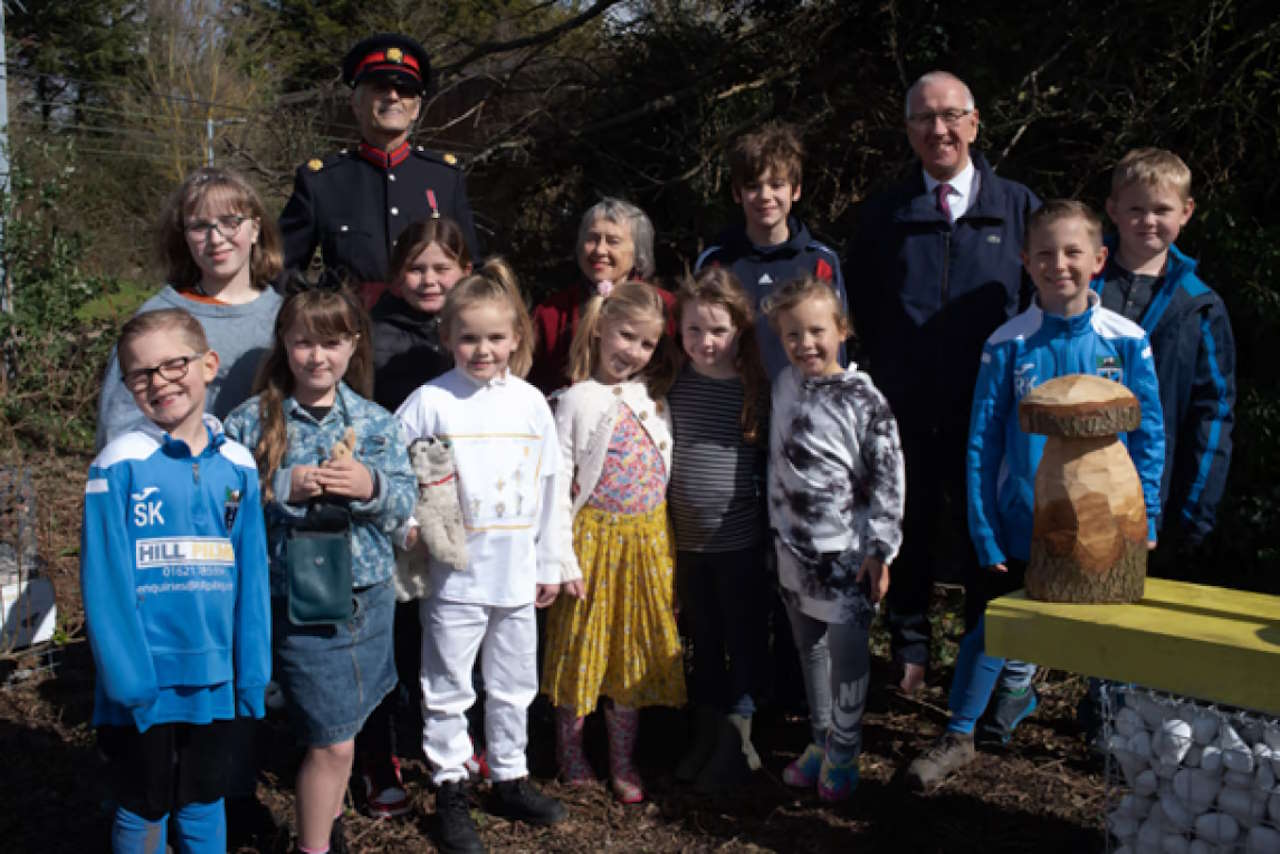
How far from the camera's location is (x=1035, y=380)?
137 inches

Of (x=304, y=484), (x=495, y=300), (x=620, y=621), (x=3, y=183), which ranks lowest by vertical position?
(x=620, y=621)

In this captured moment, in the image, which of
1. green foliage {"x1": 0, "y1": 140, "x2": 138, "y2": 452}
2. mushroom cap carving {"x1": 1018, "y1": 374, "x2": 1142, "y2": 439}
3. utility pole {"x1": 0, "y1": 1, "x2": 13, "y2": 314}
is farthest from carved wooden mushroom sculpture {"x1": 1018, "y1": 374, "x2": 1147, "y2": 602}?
utility pole {"x1": 0, "y1": 1, "x2": 13, "y2": 314}

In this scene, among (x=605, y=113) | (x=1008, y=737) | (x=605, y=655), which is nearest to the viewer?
(x=605, y=655)

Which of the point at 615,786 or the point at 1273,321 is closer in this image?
the point at 615,786

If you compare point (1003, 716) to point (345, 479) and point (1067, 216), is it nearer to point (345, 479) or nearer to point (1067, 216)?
point (1067, 216)

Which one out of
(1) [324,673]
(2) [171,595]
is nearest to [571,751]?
(1) [324,673]

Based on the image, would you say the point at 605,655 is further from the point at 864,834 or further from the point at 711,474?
the point at 864,834

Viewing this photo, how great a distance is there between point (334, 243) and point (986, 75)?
3.35 metres

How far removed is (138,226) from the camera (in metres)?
18.4

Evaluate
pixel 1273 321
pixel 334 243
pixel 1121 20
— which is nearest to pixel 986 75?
pixel 1121 20

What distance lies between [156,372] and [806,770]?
2373 millimetres

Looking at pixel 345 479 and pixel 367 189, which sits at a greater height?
pixel 367 189

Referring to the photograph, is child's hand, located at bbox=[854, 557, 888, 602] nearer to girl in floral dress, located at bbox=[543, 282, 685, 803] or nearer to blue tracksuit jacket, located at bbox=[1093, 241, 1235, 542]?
girl in floral dress, located at bbox=[543, 282, 685, 803]

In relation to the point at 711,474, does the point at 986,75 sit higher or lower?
higher
